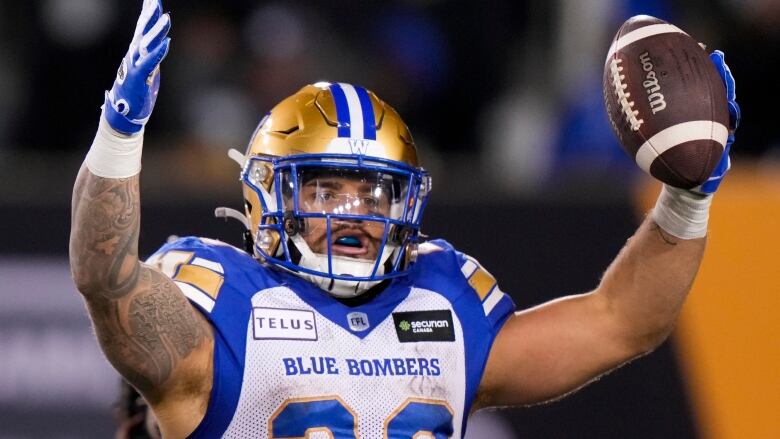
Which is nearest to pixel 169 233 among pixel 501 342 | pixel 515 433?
pixel 515 433

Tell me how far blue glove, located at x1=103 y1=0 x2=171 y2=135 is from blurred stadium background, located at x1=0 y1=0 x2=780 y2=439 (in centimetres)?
192

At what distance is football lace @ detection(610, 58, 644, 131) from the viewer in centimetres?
269

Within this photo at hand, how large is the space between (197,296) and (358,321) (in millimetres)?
327

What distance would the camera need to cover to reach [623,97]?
271 centimetres

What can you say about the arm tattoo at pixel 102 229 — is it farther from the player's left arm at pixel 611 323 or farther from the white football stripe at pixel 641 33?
the white football stripe at pixel 641 33

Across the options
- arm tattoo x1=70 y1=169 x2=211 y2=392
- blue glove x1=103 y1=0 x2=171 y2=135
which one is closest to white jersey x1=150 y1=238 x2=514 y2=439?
arm tattoo x1=70 y1=169 x2=211 y2=392

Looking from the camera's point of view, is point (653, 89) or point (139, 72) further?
point (653, 89)

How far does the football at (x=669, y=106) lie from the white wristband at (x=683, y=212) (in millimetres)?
142

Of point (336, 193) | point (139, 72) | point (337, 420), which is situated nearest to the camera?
point (139, 72)

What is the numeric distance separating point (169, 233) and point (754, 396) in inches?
70.4

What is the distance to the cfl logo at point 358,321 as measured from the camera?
8.94 feet

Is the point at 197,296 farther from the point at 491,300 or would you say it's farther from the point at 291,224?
A: the point at 491,300

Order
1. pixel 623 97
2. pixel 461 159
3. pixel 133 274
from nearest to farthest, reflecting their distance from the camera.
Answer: pixel 133 274, pixel 623 97, pixel 461 159

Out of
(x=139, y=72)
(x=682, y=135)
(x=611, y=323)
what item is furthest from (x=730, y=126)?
(x=139, y=72)
